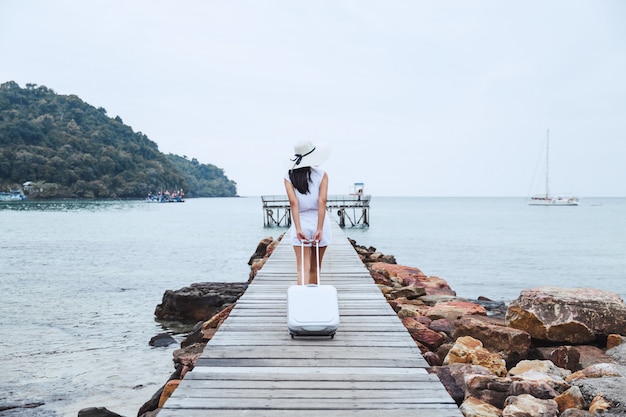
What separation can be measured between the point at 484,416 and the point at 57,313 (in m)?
12.7

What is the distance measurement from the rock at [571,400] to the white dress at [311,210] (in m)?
2.44

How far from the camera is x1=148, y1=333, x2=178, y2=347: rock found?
10.1 meters

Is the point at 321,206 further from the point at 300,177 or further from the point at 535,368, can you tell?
the point at 535,368

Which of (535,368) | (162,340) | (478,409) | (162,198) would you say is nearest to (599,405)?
(478,409)

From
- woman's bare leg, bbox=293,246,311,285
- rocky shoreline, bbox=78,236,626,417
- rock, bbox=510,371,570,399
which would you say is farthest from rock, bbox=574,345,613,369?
woman's bare leg, bbox=293,246,311,285

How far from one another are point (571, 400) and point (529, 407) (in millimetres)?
488

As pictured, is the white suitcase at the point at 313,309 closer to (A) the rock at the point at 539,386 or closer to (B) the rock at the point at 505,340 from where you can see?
(A) the rock at the point at 539,386

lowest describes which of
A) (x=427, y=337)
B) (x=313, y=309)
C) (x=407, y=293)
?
(x=407, y=293)

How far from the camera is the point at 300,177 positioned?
5.11 meters

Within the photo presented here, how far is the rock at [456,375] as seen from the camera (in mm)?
4258

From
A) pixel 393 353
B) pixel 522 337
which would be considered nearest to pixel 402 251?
pixel 522 337

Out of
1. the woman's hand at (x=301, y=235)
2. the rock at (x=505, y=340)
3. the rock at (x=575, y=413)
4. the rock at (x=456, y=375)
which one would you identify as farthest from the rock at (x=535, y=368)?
the woman's hand at (x=301, y=235)

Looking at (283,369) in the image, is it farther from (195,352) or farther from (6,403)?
(6,403)

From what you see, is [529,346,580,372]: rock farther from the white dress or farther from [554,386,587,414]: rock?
the white dress
